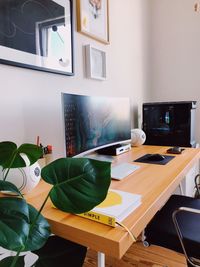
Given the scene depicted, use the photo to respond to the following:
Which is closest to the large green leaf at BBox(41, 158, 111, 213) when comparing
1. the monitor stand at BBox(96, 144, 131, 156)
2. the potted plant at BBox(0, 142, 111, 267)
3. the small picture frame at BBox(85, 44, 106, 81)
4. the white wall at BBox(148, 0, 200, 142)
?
the potted plant at BBox(0, 142, 111, 267)

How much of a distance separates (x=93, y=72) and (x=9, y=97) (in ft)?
2.45

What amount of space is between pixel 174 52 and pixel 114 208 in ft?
7.58

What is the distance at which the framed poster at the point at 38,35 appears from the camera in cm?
110

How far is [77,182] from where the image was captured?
2.14 feet

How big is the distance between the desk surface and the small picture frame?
751mm

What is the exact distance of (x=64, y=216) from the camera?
2.53 feet

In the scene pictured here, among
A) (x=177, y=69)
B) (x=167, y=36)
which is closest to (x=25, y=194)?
(x=177, y=69)

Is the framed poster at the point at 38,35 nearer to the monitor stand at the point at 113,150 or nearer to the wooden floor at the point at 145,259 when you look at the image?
the monitor stand at the point at 113,150

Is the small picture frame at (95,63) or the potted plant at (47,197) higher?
the small picture frame at (95,63)

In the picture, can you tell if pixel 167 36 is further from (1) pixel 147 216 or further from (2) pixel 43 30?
(1) pixel 147 216

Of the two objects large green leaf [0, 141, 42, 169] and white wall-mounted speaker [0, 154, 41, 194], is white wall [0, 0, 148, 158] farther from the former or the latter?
large green leaf [0, 141, 42, 169]

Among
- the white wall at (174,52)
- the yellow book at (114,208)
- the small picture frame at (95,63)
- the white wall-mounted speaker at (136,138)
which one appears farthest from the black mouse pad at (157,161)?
the white wall at (174,52)

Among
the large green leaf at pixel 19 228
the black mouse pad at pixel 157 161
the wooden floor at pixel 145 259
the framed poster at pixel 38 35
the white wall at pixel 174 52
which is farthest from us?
the white wall at pixel 174 52

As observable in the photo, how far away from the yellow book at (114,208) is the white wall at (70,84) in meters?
0.62
